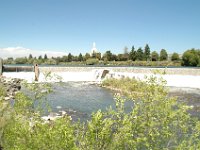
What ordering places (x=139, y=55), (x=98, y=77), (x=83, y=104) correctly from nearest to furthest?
(x=83, y=104) → (x=98, y=77) → (x=139, y=55)

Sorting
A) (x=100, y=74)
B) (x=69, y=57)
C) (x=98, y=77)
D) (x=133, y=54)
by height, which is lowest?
(x=98, y=77)

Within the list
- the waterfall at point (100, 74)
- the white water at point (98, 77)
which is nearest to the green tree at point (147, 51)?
the white water at point (98, 77)

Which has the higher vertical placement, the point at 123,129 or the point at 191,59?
the point at 191,59

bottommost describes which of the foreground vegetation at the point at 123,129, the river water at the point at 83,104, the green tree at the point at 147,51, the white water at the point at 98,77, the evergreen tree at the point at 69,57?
the river water at the point at 83,104

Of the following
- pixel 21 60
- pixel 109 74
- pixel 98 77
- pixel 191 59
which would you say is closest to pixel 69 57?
pixel 21 60

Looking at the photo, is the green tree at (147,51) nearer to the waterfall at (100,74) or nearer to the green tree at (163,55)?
the green tree at (163,55)

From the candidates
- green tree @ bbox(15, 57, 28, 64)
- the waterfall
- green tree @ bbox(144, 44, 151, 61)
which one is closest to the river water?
the waterfall

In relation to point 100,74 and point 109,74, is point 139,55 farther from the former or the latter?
point 109,74

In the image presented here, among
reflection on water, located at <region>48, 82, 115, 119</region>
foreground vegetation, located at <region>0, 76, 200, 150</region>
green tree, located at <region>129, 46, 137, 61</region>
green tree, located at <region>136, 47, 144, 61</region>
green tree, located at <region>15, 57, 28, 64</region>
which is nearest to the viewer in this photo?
foreground vegetation, located at <region>0, 76, 200, 150</region>

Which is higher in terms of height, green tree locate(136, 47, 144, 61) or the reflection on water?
green tree locate(136, 47, 144, 61)

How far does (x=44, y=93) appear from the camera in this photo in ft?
46.8

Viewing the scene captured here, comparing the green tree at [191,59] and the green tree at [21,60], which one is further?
the green tree at [21,60]

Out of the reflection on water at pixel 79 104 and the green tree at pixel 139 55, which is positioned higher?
the green tree at pixel 139 55

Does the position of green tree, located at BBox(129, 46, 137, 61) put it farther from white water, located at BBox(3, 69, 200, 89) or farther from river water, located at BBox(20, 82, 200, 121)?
river water, located at BBox(20, 82, 200, 121)
